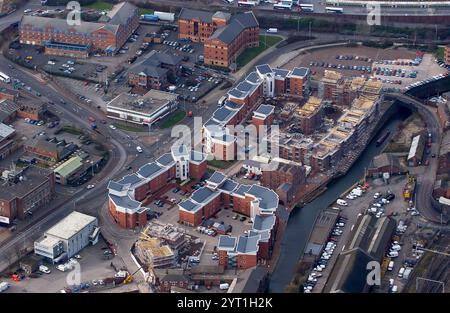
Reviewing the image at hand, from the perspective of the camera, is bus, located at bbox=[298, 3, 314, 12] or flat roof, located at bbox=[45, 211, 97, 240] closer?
flat roof, located at bbox=[45, 211, 97, 240]

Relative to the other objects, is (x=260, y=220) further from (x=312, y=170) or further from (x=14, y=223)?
(x=14, y=223)

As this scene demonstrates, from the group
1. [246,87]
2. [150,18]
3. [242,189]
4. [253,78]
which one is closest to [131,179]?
[242,189]

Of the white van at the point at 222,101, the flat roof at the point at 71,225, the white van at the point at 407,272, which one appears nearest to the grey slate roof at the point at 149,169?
the flat roof at the point at 71,225

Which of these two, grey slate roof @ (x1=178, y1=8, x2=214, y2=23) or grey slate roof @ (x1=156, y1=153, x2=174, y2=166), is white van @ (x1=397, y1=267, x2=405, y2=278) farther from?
grey slate roof @ (x1=178, y1=8, x2=214, y2=23)

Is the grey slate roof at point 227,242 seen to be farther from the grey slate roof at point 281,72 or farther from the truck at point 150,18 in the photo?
the truck at point 150,18

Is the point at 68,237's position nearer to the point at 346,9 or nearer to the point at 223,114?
the point at 223,114

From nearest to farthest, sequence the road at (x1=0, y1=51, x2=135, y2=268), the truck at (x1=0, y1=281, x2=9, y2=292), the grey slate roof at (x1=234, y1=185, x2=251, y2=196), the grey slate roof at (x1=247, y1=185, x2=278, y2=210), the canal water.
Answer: the truck at (x1=0, y1=281, x2=9, y2=292)
the canal water
the road at (x1=0, y1=51, x2=135, y2=268)
the grey slate roof at (x1=247, y1=185, x2=278, y2=210)
the grey slate roof at (x1=234, y1=185, x2=251, y2=196)

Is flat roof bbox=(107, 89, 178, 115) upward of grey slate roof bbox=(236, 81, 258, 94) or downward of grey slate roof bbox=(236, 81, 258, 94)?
downward

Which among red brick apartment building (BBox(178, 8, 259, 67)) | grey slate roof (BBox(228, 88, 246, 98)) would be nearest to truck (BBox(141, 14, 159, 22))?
red brick apartment building (BBox(178, 8, 259, 67))
